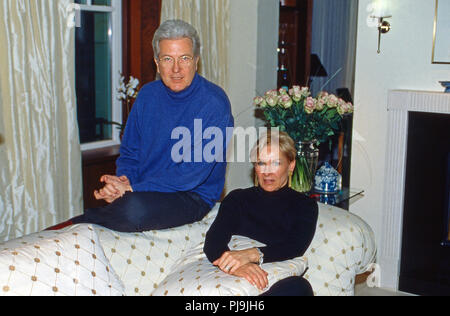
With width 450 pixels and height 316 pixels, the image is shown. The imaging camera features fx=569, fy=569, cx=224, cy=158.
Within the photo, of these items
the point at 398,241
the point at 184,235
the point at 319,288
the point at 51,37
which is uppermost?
the point at 51,37

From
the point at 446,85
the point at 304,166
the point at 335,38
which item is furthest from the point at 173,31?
the point at 335,38

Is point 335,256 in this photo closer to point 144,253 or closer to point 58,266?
point 144,253

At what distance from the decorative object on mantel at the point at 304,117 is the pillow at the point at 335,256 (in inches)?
27.8

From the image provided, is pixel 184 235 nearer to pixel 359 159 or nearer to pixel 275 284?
pixel 275 284

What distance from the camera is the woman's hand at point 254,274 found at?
1876mm

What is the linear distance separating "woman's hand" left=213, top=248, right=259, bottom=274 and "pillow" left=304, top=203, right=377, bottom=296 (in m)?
0.33

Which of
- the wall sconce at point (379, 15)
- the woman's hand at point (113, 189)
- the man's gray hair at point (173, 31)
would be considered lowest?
the woman's hand at point (113, 189)

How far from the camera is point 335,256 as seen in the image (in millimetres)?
2230

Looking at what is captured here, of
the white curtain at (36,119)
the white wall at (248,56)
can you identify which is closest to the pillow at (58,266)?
the white curtain at (36,119)

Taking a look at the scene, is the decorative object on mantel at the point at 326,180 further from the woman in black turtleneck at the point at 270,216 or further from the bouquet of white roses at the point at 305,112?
the woman in black turtleneck at the point at 270,216

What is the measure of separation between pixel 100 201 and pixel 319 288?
1.83 m

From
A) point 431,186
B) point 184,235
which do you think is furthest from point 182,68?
point 431,186

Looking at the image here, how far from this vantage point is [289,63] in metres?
6.72
